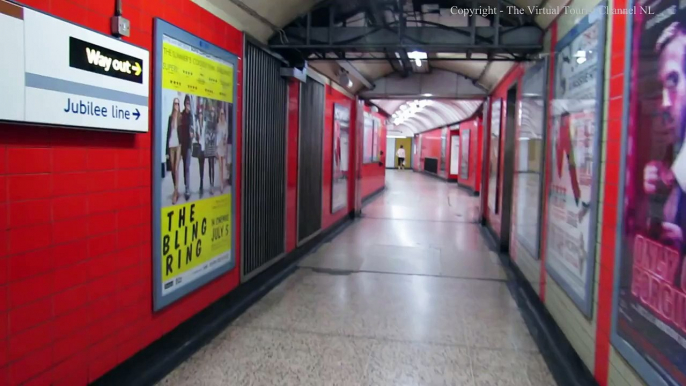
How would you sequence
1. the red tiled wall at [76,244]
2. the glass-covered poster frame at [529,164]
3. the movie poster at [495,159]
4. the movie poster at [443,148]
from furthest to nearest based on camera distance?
the movie poster at [443,148] → the movie poster at [495,159] → the glass-covered poster frame at [529,164] → the red tiled wall at [76,244]

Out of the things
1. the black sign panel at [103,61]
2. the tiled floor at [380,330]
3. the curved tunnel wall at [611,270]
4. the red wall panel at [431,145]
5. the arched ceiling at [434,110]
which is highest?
the arched ceiling at [434,110]

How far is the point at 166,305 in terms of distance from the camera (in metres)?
3.13

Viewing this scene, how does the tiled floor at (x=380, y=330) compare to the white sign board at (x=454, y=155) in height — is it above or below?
below

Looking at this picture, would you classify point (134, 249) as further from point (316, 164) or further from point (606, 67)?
point (316, 164)

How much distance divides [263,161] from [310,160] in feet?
5.96

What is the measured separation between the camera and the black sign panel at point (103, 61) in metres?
2.20

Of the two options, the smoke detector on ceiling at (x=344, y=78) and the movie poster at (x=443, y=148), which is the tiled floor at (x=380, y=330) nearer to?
the smoke detector on ceiling at (x=344, y=78)

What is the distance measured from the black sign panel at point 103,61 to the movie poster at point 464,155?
1435 centimetres

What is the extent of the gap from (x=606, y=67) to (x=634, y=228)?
0.99 m

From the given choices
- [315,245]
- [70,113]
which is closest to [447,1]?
[315,245]

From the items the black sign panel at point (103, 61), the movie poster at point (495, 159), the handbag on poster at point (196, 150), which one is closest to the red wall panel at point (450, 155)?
the movie poster at point (495, 159)

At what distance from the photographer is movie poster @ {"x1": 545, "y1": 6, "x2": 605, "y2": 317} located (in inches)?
110

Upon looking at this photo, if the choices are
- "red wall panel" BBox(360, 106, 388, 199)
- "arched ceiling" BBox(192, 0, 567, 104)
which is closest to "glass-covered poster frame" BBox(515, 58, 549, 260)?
"arched ceiling" BBox(192, 0, 567, 104)

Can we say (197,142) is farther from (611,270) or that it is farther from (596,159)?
(611,270)
